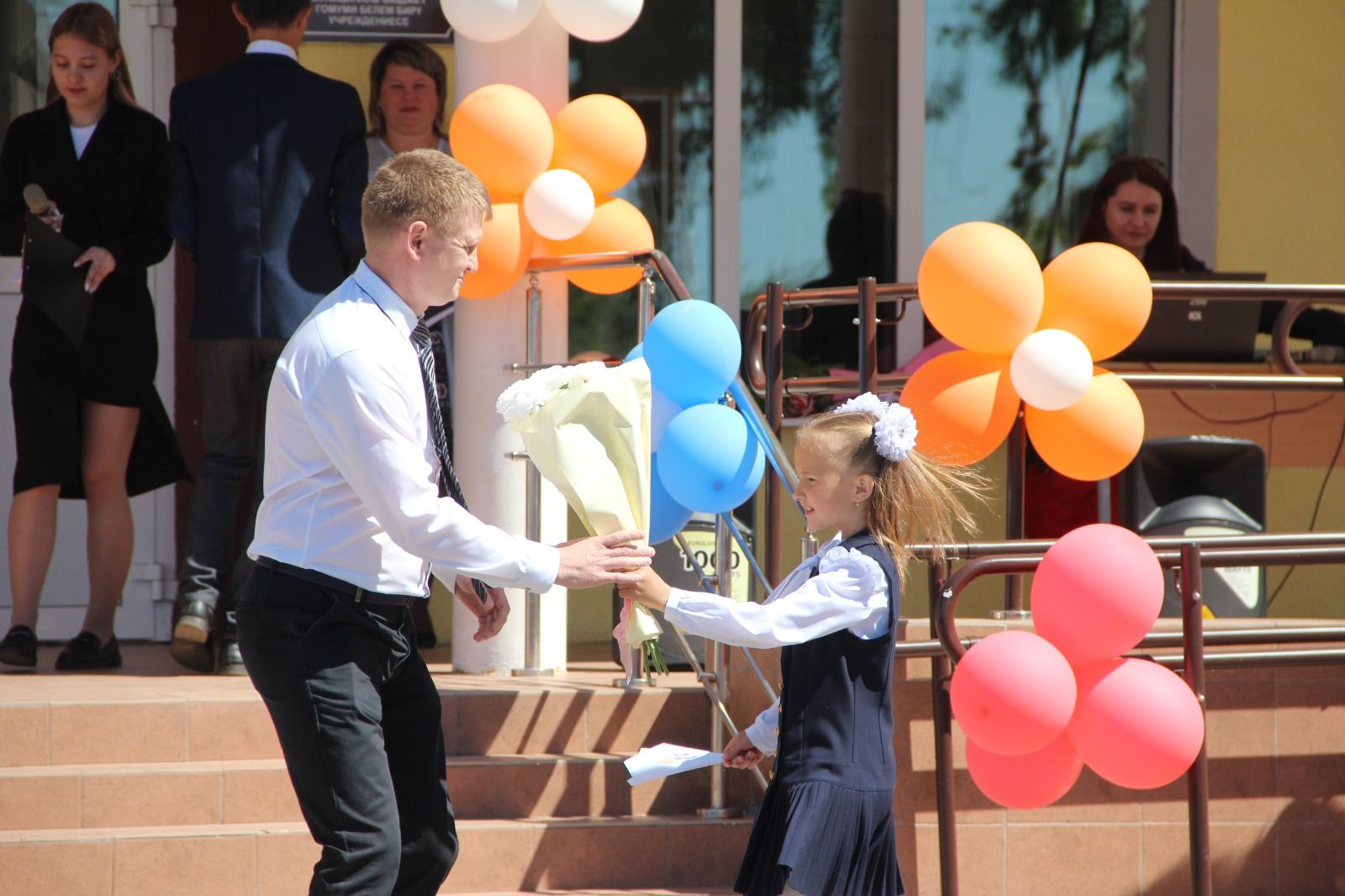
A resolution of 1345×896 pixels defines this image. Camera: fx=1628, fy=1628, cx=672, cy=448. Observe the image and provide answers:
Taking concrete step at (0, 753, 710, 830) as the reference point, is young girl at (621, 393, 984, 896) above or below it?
above

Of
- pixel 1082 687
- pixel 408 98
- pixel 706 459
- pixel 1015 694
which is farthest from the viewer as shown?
pixel 408 98

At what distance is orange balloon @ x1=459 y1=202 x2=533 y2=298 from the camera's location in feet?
17.1

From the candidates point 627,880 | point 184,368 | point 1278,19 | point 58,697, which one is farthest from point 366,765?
point 1278,19

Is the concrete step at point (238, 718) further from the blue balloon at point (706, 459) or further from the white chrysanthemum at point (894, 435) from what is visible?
the white chrysanthemum at point (894, 435)

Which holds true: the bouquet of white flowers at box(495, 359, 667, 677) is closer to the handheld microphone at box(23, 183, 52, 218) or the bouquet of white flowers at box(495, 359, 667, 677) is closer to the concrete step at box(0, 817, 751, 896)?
the concrete step at box(0, 817, 751, 896)

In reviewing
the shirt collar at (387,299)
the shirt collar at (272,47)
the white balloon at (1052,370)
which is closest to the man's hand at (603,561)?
the shirt collar at (387,299)

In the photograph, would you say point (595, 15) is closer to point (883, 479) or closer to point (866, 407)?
point (866, 407)

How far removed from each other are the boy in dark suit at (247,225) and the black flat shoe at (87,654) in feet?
1.37

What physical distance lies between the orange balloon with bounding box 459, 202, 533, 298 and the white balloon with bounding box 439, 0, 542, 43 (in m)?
0.59

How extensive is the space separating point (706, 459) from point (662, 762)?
960 millimetres

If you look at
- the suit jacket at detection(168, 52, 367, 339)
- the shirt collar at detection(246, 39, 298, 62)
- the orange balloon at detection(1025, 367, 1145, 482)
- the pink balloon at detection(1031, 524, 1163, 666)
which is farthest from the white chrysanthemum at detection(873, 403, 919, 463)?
the shirt collar at detection(246, 39, 298, 62)

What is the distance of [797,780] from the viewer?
10.5ft

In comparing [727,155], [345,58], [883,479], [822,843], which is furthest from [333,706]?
[727,155]

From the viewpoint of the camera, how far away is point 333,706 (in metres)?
2.92
